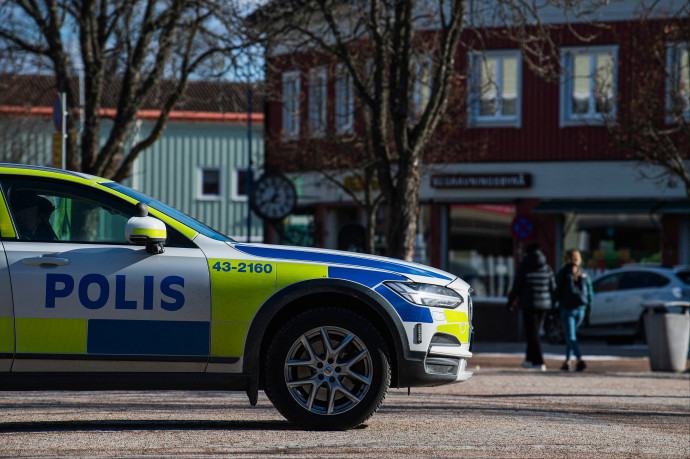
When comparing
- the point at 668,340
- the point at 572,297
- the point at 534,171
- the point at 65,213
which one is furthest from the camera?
the point at 534,171

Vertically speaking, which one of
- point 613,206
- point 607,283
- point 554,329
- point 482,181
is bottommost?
point 554,329

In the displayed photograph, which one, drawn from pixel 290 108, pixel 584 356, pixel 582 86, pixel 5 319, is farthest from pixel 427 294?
pixel 290 108

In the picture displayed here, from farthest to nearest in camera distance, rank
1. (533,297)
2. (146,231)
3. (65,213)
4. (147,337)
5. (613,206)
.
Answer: (613,206) < (533,297) < (65,213) < (147,337) < (146,231)

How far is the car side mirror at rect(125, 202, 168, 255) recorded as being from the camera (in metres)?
6.74

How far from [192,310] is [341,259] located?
998mm

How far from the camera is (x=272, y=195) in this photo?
2397 cm

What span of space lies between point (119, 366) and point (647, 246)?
2206 centimetres

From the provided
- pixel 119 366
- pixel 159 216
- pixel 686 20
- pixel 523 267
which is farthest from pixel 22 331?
pixel 686 20

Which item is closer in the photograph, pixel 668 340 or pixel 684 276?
pixel 668 340

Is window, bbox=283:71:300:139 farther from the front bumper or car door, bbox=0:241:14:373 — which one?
car door, bbox=0:241:14:373

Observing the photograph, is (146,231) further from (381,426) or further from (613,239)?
(613,239)

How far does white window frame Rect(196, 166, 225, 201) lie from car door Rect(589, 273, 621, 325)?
2955 cm

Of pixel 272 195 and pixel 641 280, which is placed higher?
pixel 272 195

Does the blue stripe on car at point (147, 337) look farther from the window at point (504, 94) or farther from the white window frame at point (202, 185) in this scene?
the white window frame at point (202, 185)
